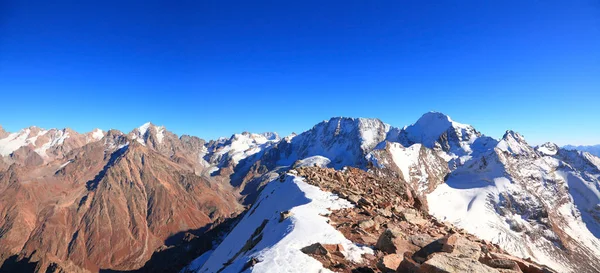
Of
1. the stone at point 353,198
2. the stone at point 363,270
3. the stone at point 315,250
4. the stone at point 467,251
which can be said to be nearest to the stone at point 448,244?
the stone at point 467,251

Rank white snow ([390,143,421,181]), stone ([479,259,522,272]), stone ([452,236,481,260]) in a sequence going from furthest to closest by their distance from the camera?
white snow ([390,143,421,181]) < stone ([452,236,481,260]) < stone ([479,259,522,272])

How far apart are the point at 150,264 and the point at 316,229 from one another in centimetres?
15784

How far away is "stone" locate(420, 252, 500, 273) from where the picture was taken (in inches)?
424

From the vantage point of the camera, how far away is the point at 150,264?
14562cm

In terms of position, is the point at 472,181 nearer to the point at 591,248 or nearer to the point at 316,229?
the point at 591,248

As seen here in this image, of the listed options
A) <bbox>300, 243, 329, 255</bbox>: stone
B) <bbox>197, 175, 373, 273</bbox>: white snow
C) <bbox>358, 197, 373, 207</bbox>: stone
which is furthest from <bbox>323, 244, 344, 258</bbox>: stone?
<bbox>358, 197, 373, 207</bbox>: stone

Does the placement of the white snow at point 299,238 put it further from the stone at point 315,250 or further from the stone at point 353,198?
the stone at point 353,198

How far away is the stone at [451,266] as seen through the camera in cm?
1076

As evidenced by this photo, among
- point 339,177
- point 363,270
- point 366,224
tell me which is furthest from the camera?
point 339,177

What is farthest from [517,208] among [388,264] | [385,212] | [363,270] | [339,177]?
[363,270]

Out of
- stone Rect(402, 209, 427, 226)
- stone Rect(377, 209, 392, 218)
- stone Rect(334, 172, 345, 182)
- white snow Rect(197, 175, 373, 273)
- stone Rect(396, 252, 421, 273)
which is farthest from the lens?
stone Rect(334, 172, 345, 182)

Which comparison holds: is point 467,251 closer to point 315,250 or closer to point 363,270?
point 363,270

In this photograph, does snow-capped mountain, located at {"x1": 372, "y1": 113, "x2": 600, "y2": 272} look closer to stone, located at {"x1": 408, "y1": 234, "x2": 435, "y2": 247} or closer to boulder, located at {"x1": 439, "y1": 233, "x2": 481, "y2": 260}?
stone, located at {"x1": 408, "y1": 234, "x2": 435, "y2": 247}

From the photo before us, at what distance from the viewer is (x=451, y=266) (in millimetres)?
10992
